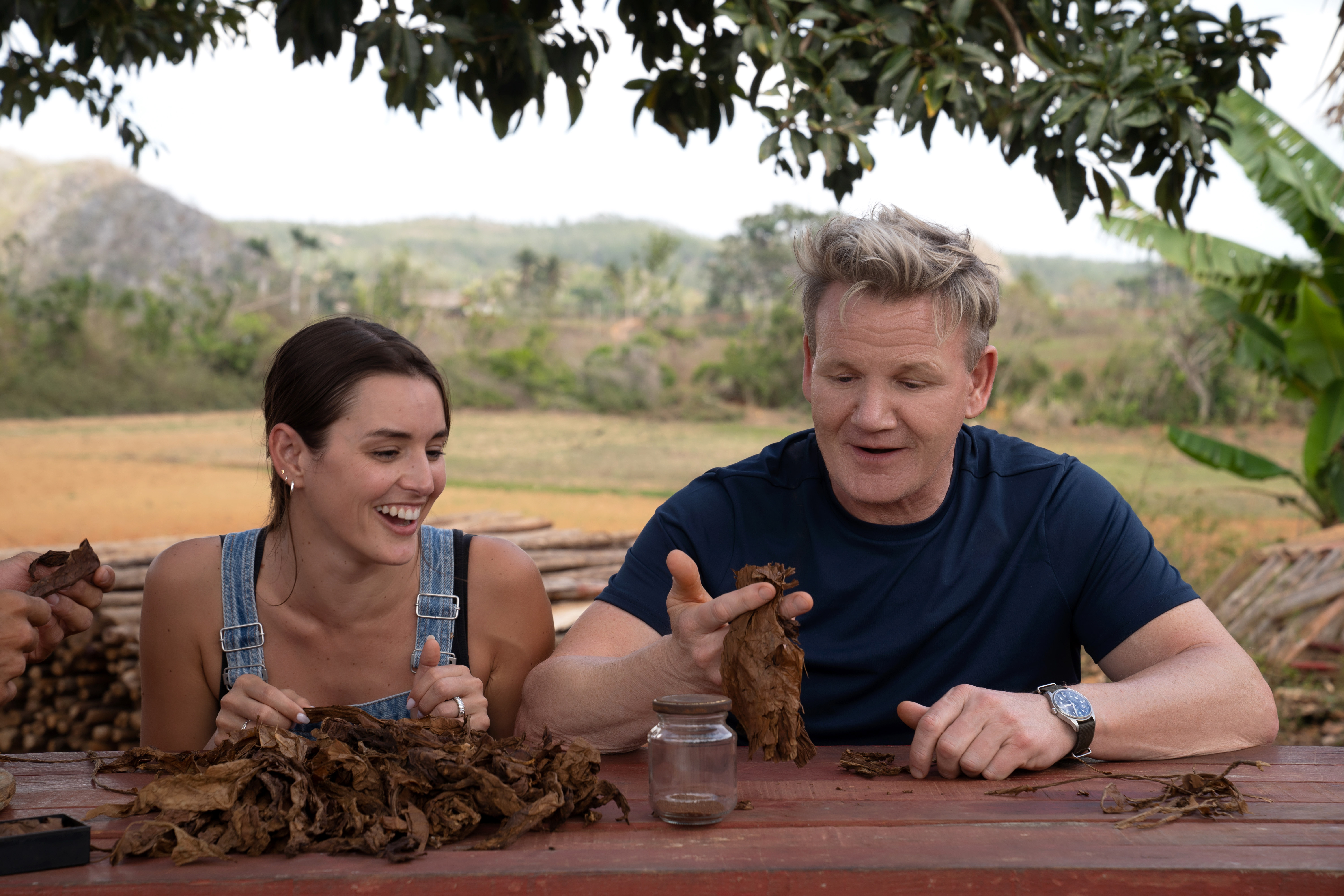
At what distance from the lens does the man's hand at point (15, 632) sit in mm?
1933

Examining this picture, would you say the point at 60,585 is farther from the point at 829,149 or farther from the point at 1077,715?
the point at 829,149

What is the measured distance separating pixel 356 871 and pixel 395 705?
1.04 metres

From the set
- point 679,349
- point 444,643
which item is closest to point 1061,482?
point 444,643

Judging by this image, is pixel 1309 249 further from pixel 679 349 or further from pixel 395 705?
pixel 679 349

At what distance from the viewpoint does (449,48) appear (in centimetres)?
286

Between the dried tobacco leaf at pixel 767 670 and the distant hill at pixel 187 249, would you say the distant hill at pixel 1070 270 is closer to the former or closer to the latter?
the distant hill at pixel 187 249

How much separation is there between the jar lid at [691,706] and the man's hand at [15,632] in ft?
3.65

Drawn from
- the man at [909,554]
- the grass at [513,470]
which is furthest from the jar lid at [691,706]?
the grass at [513,470]

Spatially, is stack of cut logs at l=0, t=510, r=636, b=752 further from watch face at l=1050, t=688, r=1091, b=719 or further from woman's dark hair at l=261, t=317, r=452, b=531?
watch face at l=1050, t=688, r=1091, b=719

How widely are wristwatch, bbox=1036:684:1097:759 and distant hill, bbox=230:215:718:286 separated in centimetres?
6648

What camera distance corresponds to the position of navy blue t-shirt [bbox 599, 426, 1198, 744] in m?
2.38

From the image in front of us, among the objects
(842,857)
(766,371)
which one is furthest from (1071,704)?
(766,371)

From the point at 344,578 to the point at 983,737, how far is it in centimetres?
140

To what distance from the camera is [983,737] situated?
1.93 metres
